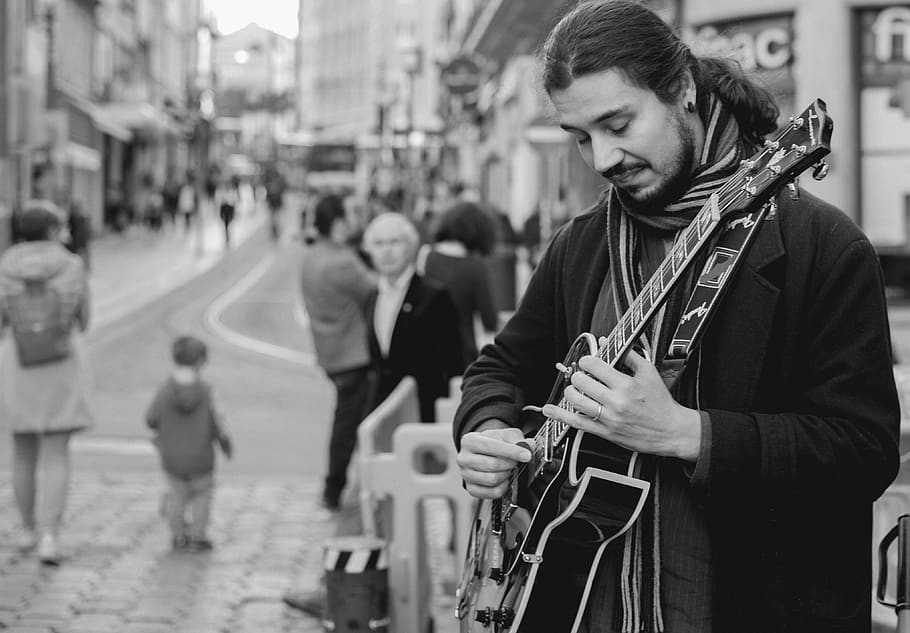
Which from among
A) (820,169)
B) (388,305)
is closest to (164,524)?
(388,305)

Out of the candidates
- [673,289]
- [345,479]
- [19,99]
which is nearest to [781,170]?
[673,289]

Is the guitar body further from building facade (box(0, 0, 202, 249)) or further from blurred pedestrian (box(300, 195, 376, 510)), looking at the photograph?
building facade (box(0, 0, 202, 249))

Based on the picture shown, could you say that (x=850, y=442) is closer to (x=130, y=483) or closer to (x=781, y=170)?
(x=781, y=170)

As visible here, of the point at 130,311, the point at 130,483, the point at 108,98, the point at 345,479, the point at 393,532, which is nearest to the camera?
the point at 393,532

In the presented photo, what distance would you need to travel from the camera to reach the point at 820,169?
7.61 feet

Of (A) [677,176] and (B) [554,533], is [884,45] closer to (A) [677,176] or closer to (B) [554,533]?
(A) [677,176]

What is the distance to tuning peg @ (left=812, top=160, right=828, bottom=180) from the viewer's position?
2299 mm

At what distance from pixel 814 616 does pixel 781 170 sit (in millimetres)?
691

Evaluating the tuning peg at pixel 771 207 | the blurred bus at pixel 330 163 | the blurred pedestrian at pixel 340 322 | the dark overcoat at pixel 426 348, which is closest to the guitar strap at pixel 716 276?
the tuning peg at pixel 771 207

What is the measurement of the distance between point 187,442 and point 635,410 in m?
5.72

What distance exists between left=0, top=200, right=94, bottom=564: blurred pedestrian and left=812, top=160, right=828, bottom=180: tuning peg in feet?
19.1

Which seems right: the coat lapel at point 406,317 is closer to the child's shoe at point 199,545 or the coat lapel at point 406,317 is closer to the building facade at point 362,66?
the child's shoe at point 199,545

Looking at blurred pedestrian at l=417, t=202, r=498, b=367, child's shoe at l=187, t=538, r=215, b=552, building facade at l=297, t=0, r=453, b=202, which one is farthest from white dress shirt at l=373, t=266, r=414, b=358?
building facade at l=297, t=0, r=453, b=202

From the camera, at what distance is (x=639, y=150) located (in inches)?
98.9
